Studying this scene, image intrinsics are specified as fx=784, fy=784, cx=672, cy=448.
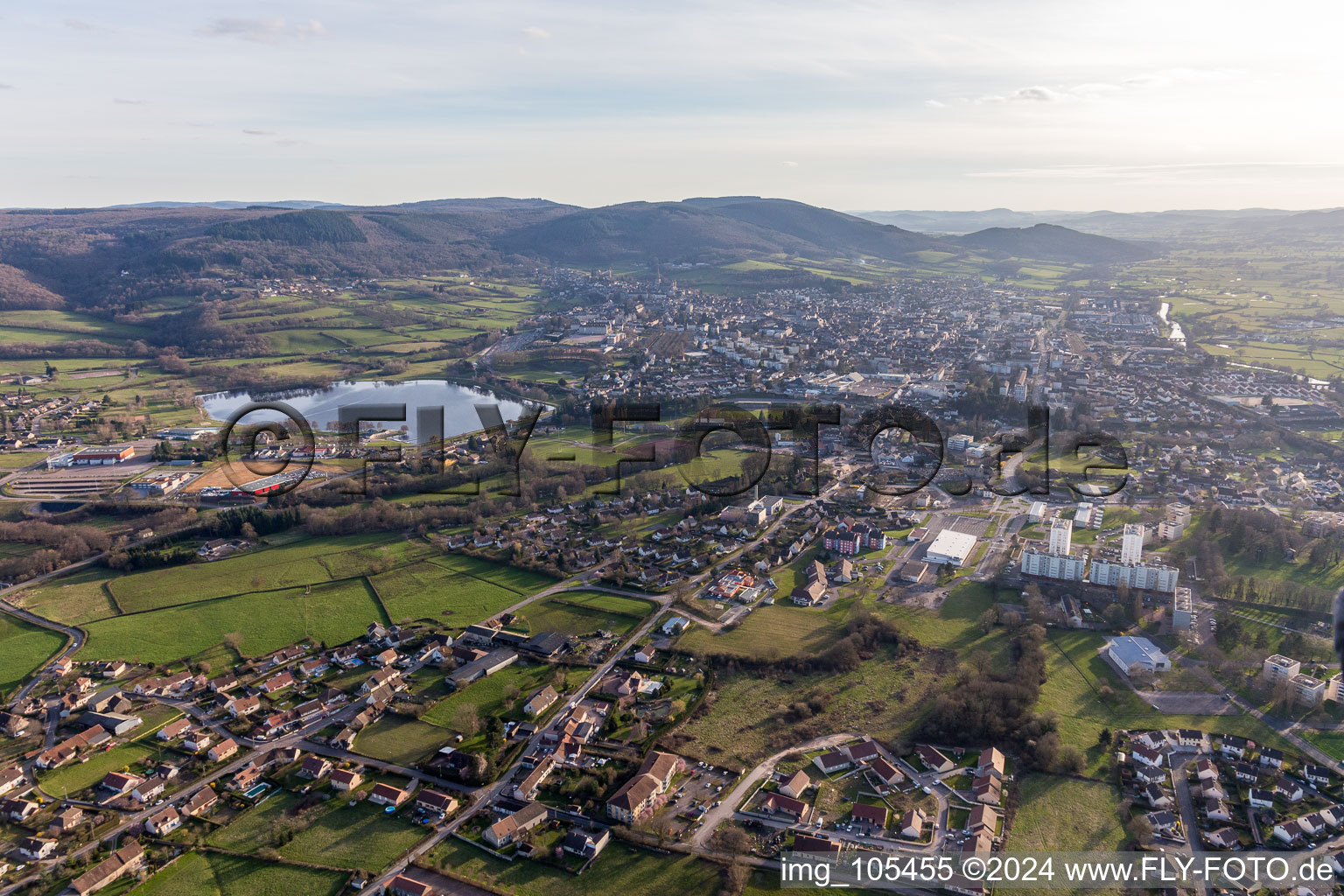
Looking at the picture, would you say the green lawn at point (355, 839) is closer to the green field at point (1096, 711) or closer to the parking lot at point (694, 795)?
the parking lot at point (694, 795)

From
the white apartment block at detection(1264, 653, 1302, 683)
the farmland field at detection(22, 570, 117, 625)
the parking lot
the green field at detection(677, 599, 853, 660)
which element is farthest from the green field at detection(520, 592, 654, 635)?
the white apartment block at detection(1264, 653, 1302, 683)

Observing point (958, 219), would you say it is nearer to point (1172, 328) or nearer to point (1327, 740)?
point (1172, 328)

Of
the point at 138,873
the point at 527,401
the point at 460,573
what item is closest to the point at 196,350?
the point at 527,401

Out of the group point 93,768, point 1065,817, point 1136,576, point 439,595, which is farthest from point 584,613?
point 1136,576

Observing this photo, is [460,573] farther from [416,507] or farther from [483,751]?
[483,751]

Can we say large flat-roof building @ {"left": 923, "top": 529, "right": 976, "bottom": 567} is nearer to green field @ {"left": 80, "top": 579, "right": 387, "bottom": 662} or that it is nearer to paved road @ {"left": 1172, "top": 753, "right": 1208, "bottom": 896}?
paved road @ {"left": 1172, "top": 753, "right": 1208, "bottom": 896}
